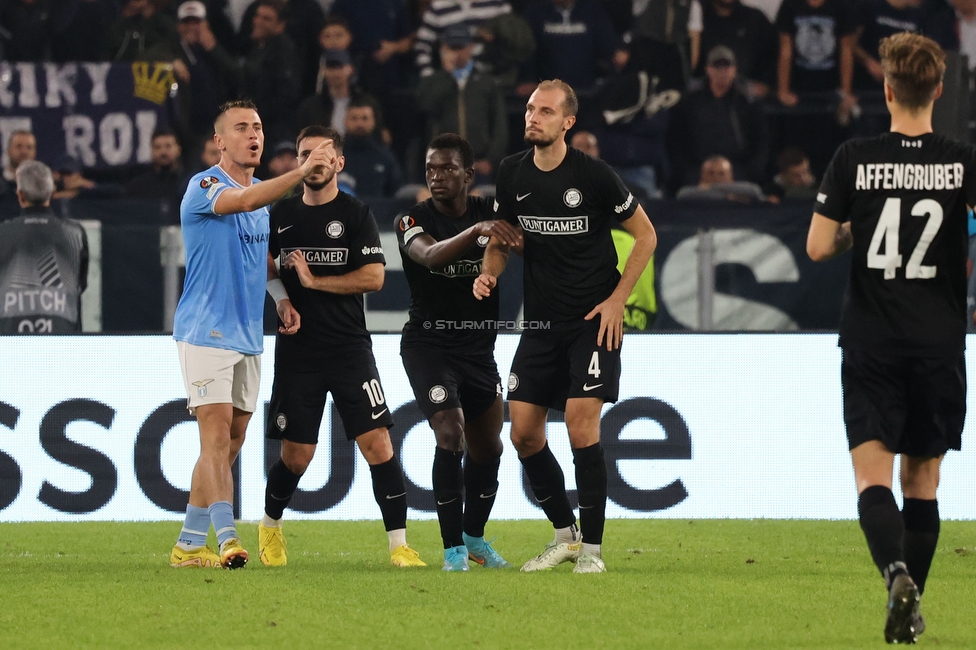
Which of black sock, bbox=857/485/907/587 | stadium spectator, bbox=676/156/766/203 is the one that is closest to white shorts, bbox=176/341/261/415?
black sock, bbox=857/485/907/587

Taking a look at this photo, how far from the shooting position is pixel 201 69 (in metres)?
14.4

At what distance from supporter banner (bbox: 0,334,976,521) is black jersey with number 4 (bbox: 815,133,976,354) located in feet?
14.6

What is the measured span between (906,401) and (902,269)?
0.46m

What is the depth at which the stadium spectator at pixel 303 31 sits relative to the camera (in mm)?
14742

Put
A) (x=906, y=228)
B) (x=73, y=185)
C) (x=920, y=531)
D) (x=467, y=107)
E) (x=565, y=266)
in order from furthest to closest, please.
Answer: (x=467, y=107)
(x=73, y=185)
(x=565, y=266)
(x=920, y=531)
(x=906, y=228)

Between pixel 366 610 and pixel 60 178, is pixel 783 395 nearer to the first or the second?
pixel 366 610

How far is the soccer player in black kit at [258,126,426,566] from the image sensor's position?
24.2 ft

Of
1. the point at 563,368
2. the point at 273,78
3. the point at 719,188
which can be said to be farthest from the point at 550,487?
the point at 273,78

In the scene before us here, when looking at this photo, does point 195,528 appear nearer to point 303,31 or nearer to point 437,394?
point 437,394

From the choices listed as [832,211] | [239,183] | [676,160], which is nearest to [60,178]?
[676,160]

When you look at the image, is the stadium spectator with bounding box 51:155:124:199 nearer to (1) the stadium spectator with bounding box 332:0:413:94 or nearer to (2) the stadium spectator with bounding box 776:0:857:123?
(1) the stadium spectator with bounding box 332:0:413:94

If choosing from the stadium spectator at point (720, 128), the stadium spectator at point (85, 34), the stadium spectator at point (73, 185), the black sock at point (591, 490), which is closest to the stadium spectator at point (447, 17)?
the stadium spectator at point (720, 128)

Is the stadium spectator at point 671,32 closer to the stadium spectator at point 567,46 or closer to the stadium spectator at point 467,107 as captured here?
the stadium spectator at point 567,46

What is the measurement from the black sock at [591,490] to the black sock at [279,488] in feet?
5.11
